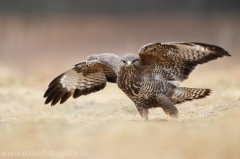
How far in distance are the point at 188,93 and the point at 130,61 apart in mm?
1191

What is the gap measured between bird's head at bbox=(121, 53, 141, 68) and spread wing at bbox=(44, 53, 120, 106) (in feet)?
3.22

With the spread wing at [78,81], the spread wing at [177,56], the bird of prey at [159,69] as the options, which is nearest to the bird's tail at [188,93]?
the bird of prey at [159,69]

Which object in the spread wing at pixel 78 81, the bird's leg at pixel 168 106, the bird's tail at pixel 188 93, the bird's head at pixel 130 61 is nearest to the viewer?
the bird's head at pixel 130 61

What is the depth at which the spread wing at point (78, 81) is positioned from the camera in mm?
8070

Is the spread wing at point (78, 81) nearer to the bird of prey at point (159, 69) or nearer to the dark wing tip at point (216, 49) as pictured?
the bird of prey at point (159, 69)

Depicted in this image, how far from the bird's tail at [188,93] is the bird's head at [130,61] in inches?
33.8

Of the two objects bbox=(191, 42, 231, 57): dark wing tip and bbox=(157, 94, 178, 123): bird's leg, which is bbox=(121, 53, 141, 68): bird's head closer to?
bbox=(157, 94, 178, 123): bird's leg

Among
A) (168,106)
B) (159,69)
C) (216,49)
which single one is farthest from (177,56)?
(168,106)

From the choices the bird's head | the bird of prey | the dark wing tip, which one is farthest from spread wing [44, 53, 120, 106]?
the dark wing tip

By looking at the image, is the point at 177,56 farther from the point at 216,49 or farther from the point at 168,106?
the point at 168,106

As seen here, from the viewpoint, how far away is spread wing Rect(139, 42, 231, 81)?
6.98 meters

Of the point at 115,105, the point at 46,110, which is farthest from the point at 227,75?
the point at 46,110

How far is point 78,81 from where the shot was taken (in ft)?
27.3

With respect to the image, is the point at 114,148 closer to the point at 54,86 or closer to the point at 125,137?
the point at 125,137
